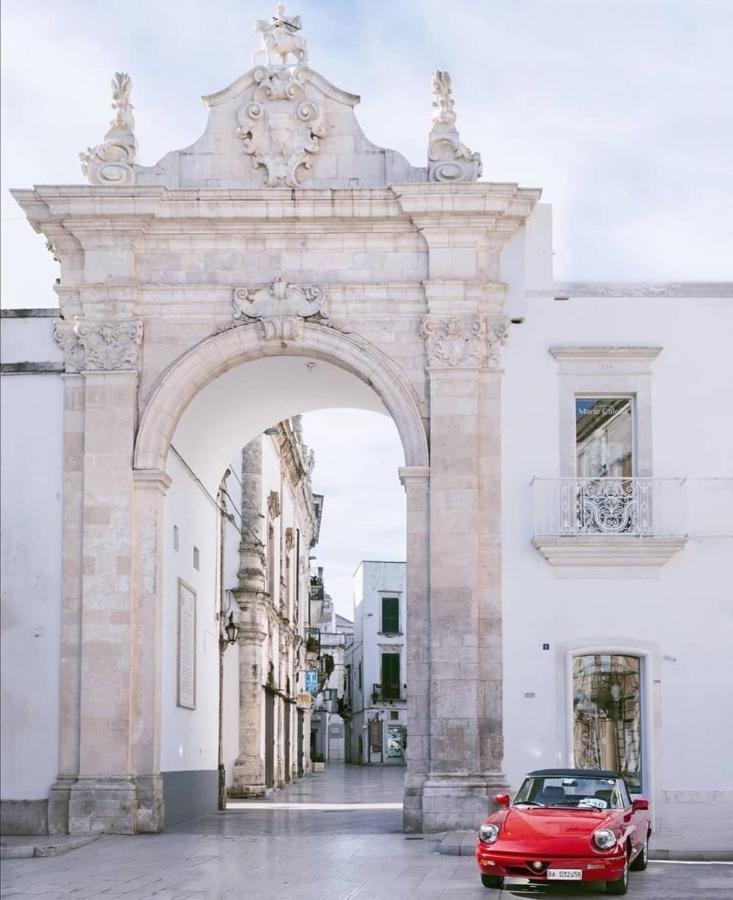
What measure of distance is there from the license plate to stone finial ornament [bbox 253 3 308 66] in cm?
1332

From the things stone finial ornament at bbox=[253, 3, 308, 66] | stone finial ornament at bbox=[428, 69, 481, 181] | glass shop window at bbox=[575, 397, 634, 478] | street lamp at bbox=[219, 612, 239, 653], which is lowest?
street lamp at bbox=[219, 612, 239, 653]

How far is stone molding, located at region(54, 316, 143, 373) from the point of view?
2203 centimetres

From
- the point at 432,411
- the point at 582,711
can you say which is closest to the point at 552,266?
the point at 432,411

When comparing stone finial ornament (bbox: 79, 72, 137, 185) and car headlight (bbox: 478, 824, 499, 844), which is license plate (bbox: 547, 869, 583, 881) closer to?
car headlight (bbox: 478, 824, 499, 844)

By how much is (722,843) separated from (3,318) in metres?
12.6

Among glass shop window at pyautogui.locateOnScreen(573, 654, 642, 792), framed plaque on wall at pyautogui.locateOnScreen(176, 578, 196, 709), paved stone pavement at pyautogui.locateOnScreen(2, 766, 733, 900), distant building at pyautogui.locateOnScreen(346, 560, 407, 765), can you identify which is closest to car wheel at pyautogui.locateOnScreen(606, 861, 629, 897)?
paved stone pavement at pyautogui.locateOnScreen(2, 766, 733, 900)

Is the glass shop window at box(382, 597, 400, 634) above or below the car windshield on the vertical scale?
above

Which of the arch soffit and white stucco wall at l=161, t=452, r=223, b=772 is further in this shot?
white stucco wall at l=161, t=452, r=223, b=772

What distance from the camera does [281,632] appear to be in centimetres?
4228

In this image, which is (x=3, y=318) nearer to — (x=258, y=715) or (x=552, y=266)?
(x=552, y=266)

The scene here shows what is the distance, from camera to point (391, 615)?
266 feet

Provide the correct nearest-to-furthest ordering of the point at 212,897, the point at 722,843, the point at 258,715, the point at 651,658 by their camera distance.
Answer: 1. the point at 212,897
2. the point at 722,843
3. the point at 651,658
4. the point at 258,715

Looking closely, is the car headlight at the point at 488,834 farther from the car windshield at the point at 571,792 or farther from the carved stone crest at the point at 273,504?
the carved stone crest at the point at 273,504

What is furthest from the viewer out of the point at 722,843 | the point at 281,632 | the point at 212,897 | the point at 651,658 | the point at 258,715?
the point at 281,632
